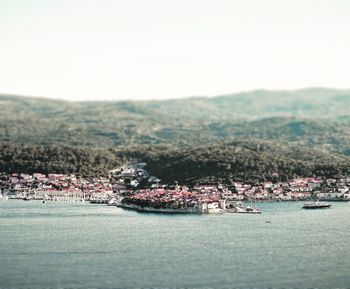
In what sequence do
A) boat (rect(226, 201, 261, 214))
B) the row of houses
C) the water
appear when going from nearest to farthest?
1. the water
2. boat (rect(226, 201, 261, 214))
3. the row of houses

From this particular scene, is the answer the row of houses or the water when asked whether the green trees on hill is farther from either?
the water

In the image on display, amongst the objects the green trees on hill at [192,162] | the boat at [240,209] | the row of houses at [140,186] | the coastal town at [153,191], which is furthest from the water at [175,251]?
the green trees on hill at [192,162]

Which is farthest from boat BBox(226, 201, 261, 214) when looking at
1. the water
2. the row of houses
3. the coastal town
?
the row of houses

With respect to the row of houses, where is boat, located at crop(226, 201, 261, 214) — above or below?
below

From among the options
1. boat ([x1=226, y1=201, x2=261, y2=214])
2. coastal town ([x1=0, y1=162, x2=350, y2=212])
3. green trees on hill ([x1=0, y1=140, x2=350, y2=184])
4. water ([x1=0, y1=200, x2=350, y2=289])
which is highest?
green trees on hill ([x1=0, y1=140, x2=350, y2=184])

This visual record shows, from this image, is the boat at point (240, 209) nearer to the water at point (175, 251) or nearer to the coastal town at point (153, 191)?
the coastal town at point (153, 191)

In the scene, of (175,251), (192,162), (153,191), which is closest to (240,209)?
(153,191)

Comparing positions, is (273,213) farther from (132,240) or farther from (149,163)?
(149,163)
